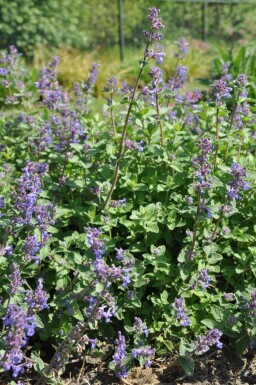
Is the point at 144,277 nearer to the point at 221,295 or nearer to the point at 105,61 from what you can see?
the point at 221,295

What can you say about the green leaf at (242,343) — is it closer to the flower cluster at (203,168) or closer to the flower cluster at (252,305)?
the flower cluster at (252,305)

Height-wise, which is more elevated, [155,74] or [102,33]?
[102,33]

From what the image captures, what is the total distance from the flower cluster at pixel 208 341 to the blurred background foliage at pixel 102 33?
19.0ft

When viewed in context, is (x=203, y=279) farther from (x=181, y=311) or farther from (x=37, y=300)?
(x=37, y=300)

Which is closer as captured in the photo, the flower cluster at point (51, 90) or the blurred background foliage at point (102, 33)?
the flower cluster at point (51, 90)

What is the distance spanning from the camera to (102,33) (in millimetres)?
14094

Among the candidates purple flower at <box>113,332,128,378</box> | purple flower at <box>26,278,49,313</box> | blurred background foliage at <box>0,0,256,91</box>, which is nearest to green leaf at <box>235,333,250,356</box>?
purple flower at <box>113,332,128,378</box>

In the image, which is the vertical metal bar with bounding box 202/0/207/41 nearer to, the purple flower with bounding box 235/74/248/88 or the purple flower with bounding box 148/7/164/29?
the purple flower with bounding box 235/74/248/88

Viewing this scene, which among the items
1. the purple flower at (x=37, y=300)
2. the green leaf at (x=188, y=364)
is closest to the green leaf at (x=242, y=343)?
the green leaf at (x=188, y=364)

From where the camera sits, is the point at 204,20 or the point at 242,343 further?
the point at 204,20

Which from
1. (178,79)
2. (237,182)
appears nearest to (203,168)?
(237,182)

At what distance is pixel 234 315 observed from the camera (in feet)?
10.1

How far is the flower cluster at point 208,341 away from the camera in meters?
2.75

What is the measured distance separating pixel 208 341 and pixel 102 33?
40.7 ft
